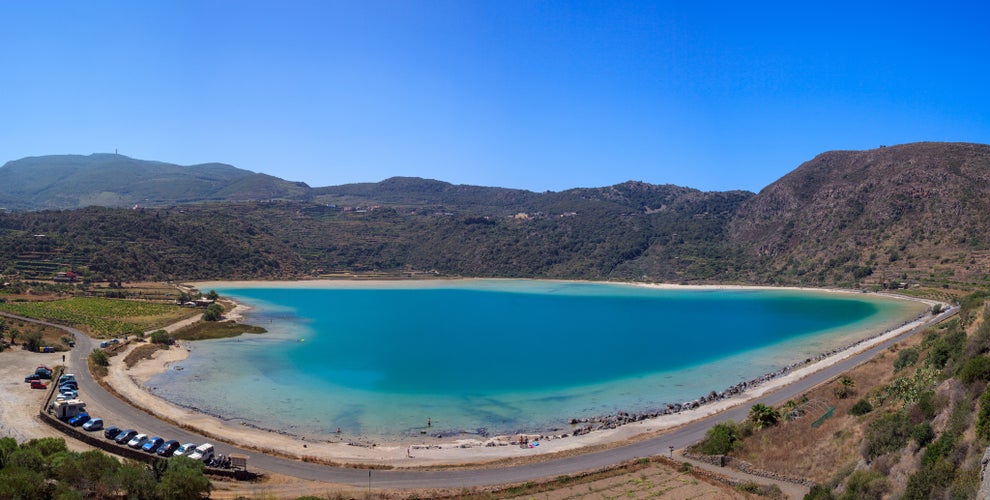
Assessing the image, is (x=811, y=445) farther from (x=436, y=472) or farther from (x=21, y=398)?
(x=21, y=398)

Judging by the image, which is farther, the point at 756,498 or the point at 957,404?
the point at 756,498

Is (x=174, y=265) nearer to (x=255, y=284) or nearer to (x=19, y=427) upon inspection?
(x=255, y=284)

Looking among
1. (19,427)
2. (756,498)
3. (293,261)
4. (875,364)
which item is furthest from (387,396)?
(293,261)

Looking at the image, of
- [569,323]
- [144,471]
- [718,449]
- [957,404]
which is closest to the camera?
[957,404]

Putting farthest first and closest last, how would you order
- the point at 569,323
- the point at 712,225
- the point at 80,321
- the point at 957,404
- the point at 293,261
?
the point at 712,225 → the point at 293,261 → the point at 569,323 → the point at 80,321 → the point at 957,404

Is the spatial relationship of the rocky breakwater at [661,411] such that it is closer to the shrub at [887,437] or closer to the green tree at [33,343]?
the shrub at [887,437]

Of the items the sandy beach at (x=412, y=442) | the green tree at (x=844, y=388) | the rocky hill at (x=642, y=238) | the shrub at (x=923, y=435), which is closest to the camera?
the shrub at (x=923, y=435)

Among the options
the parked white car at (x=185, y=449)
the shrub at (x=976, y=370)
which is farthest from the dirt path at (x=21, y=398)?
the shrub at (x=976, y=370)

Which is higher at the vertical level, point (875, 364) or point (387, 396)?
point (875, 364)
